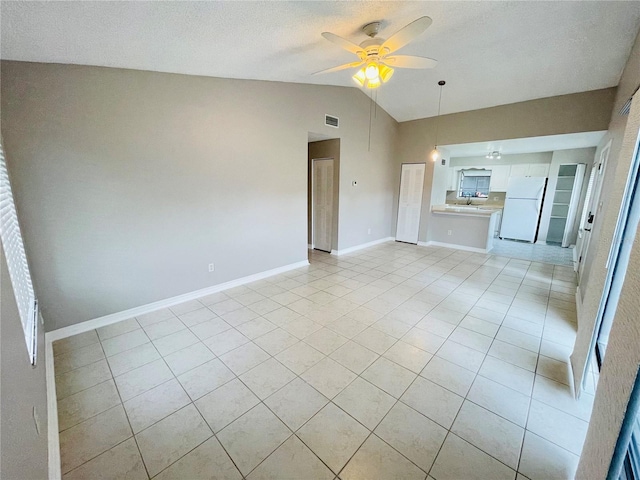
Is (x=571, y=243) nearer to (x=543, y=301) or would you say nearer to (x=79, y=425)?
(x=543, y=301)

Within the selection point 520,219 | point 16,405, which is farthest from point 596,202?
point 16,405

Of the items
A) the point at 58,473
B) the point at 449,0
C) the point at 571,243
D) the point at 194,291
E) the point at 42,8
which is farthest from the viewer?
the point at 571,243

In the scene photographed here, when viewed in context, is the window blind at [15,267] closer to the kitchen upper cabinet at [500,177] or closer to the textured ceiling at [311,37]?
the textured ceiling at [311,37]

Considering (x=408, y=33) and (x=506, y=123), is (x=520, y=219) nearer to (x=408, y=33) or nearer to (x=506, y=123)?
(x=506, y=123)

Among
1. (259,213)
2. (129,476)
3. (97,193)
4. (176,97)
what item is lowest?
(129,476)

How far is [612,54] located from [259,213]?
4.73 meters

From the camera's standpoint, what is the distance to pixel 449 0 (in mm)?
2330

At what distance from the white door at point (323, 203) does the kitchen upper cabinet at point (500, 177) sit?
5.42 m

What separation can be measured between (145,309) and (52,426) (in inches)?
60.6

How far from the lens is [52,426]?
1.57m

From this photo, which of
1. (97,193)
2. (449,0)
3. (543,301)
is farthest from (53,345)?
(543,301)

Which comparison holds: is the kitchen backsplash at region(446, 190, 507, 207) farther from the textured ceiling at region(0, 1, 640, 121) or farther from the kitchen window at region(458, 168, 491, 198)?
the textured ceiling at region(0, 1, 640, 121)

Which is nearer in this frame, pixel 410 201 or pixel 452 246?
pixel 452 246

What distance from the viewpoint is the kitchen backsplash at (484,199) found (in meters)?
7.78
